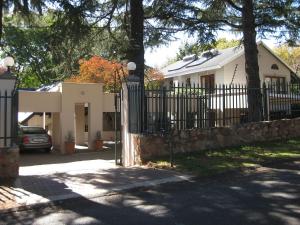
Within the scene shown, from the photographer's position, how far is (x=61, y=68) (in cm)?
1880

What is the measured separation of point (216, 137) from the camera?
14016 mm

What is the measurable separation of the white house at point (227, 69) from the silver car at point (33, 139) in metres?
11.7

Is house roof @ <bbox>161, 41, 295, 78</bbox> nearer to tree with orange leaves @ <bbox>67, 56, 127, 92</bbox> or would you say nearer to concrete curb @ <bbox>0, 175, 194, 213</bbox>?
tree with orange leaves @ <bbox>67, 56, 127, 92</bbox>

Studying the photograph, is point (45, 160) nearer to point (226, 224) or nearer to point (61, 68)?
point (61, 68)

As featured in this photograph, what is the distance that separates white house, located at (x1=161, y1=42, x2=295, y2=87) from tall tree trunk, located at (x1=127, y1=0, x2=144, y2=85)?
1466 cm

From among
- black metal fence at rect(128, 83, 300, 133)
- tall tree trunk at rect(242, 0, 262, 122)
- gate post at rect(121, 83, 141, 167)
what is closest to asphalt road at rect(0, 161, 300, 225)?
gate post at rect(121, 83, 141, 167)

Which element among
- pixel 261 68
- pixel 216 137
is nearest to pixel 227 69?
pixel 261 68

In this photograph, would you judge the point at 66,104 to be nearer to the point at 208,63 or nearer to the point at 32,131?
the point at 32,131

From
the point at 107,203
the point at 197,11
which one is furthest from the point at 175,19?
the point at 107,203

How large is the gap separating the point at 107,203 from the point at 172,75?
1107 inches

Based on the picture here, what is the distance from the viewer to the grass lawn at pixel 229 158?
1110cm

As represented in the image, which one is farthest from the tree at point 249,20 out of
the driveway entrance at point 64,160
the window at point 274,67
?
the window at point 274,67

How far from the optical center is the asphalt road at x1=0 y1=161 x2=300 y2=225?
22.6 feet

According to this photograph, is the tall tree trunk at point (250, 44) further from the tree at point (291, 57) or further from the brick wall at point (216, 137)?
the tree at point (291, 57)
